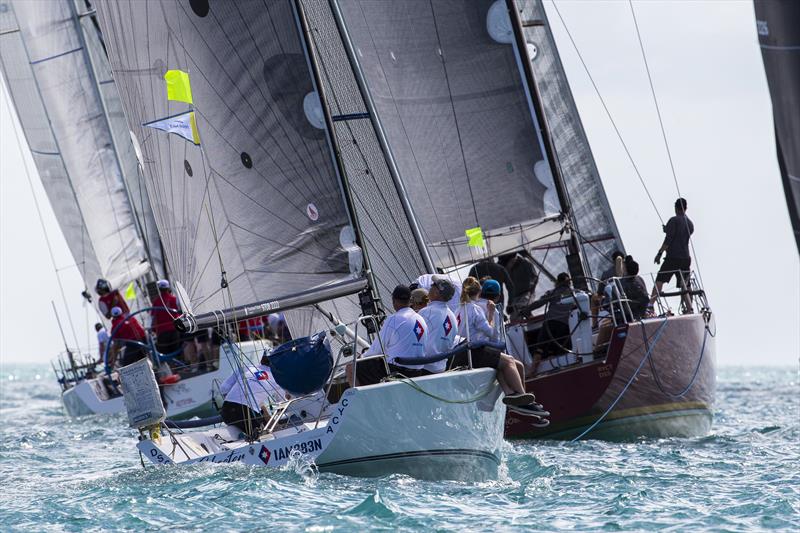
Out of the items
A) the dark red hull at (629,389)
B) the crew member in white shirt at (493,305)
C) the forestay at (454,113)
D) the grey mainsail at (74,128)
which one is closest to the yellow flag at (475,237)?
the forestay at (454,113)

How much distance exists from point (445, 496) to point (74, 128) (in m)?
20.1

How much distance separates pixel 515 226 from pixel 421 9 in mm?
3254

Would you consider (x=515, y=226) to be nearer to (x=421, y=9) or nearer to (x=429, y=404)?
(x=421, y=9)

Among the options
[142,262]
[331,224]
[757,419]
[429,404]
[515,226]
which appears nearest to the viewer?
[429,404]

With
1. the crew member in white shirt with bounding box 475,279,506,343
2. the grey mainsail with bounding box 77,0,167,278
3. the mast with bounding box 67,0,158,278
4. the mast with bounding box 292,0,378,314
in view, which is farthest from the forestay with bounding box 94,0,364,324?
the mast with bounding box 67,0,158,278

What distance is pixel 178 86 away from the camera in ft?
38.9

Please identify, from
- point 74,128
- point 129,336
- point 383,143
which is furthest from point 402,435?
point 74,128

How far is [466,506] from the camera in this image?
30.9 feet

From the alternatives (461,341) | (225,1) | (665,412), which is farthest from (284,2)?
(665,412)

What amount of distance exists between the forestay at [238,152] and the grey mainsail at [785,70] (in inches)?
172

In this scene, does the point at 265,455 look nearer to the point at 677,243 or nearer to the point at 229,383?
the point at 229,383

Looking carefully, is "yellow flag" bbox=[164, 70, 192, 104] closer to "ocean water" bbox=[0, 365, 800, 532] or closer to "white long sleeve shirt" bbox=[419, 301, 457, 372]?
"white long sleeve shirt" bbox=[419, 301, 457, 372]

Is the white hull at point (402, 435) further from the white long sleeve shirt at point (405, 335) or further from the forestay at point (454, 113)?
the forestay at point (454, 113)

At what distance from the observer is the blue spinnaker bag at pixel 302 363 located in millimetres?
10734
